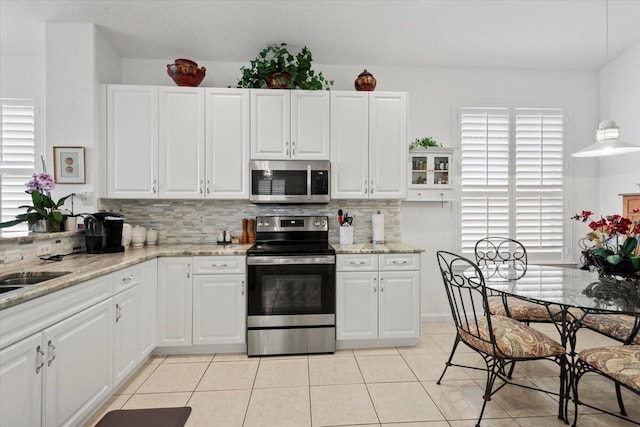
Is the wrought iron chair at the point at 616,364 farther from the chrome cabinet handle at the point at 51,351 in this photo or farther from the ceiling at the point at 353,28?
the chrome cabinet handle at the point at 51,351

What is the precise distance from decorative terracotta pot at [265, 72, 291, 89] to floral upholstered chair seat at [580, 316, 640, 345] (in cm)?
322

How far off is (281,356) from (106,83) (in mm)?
3138

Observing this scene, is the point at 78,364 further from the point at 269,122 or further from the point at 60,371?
the point at 269,122

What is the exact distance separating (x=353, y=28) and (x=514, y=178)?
253 centimetres

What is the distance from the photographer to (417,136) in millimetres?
3717

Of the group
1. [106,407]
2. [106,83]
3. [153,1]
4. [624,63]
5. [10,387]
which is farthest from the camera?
[624,63]

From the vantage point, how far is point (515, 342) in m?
1.96

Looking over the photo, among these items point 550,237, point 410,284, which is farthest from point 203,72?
point 550,237

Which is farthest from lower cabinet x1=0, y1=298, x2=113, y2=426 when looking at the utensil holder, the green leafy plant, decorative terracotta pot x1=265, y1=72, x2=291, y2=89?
the green leafy plant

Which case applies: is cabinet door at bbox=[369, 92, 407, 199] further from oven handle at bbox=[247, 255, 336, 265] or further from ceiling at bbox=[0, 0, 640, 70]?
oven handle at bbox=[247, 255, 336, 265]

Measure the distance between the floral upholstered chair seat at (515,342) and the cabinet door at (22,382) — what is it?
2400mm

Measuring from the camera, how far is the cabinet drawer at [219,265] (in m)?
2.86

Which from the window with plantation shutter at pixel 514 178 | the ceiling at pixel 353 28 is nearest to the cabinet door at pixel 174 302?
the ceiling at pixel 353 28

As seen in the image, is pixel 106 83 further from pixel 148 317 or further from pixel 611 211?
pixel 611 211
